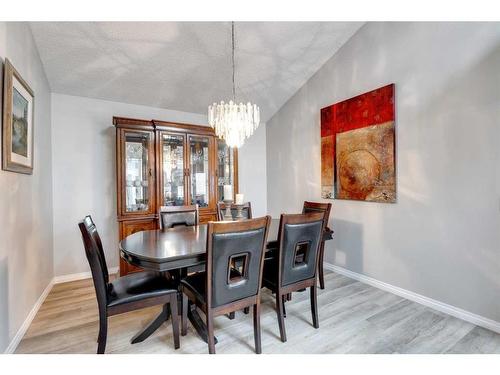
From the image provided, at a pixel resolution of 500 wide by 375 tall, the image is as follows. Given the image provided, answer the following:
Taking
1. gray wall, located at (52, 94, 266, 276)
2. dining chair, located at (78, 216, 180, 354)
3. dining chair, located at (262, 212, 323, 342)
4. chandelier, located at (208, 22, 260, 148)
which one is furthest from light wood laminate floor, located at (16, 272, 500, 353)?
chandelier, located at (208, 22, 260, 148)

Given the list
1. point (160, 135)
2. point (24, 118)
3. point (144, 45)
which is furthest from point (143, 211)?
point (144, 45)

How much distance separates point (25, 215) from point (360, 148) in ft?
11.2

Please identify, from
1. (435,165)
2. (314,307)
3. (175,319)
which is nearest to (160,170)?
(175,319)

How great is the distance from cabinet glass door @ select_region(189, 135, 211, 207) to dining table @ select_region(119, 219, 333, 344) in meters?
1.16

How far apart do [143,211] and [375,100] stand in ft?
10.1

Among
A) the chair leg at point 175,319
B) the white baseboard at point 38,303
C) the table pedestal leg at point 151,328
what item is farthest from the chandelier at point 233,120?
the white baseboard at point 38,303

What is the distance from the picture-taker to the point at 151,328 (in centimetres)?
194

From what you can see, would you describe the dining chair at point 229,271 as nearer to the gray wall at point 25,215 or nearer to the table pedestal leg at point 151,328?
the table pedestal leg at point 151,328

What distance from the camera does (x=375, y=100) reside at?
2.80 meters

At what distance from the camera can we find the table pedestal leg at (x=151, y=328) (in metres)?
1.87

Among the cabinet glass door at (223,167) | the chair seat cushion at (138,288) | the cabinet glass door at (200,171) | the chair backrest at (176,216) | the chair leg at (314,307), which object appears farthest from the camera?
the cabinet glass door at (223,167)

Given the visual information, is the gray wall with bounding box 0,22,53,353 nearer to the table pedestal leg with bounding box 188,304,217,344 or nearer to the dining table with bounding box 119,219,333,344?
the dining table with bounding box 119,219,333,344
